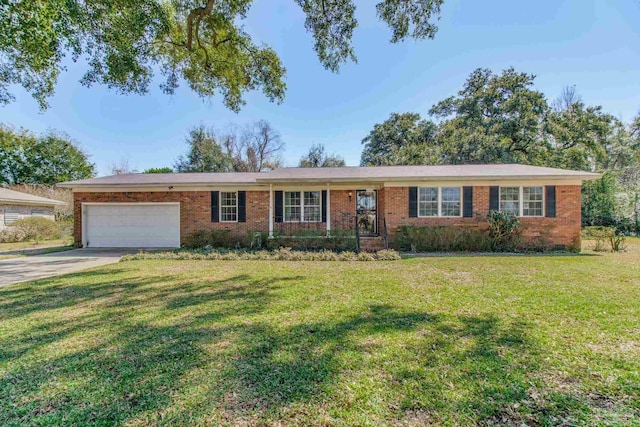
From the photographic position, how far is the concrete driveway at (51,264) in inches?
294

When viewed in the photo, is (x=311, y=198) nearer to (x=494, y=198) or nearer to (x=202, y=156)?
(x=494, y=198)

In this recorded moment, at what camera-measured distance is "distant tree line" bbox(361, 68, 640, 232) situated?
61.5 ft

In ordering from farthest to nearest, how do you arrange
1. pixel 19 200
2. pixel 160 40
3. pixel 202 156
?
pixel 202 156, pixel 19 200, pixel 160 40

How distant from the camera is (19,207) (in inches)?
716

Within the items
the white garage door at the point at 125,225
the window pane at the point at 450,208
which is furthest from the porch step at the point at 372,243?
the white garage door at the point at 125,225

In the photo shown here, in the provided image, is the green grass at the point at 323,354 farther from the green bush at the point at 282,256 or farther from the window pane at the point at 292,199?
the window pane at the point at 292,199

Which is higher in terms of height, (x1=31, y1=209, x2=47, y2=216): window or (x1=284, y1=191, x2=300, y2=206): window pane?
(x1=284, y1=191, x2=300, y2=206): window pane

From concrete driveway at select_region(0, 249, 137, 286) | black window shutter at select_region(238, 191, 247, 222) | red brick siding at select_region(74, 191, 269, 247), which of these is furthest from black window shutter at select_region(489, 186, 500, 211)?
concrete driveway at select_region(0, 249, 137, 286)

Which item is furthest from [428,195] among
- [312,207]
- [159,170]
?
[159,170]

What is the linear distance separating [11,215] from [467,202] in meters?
25.5

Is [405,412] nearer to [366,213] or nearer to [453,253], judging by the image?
[453,253]

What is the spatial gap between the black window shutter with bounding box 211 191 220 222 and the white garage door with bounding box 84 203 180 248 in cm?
206

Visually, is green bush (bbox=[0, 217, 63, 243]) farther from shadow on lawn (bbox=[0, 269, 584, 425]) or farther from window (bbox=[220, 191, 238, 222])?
shadow on lawn (bbox=[0, 269, 584, 425])

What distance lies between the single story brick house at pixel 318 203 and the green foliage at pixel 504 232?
2.20 feet
